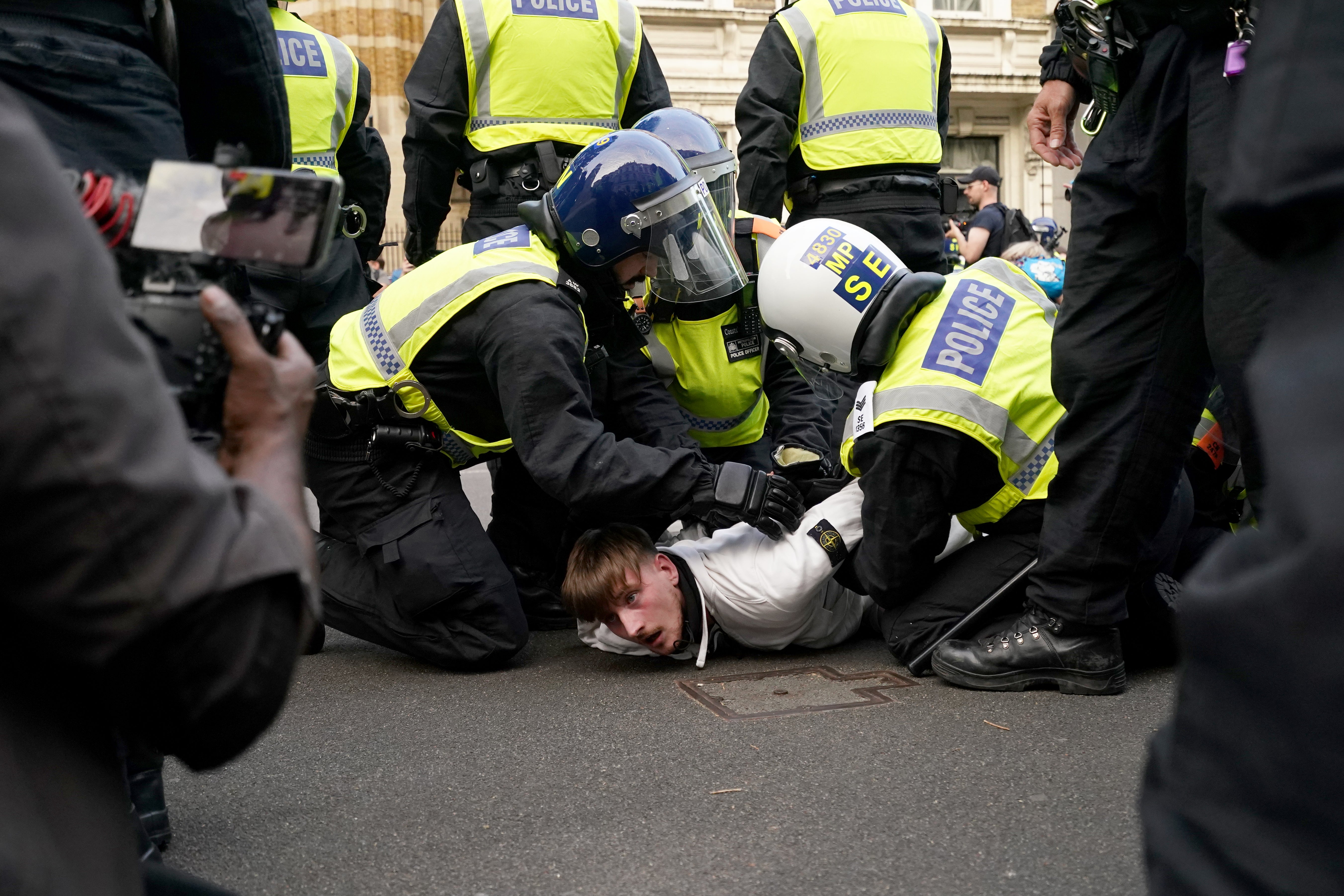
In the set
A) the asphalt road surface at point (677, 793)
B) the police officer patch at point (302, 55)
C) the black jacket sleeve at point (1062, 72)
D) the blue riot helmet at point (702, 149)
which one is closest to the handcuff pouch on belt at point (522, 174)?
the police officer patch at point (302, 55)

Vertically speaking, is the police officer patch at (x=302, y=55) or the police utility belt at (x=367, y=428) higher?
the police officer patch at (x=302, y=55)

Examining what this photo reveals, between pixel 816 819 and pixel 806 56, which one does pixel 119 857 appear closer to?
pixel 816 819

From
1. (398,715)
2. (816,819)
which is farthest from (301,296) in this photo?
(816,819)

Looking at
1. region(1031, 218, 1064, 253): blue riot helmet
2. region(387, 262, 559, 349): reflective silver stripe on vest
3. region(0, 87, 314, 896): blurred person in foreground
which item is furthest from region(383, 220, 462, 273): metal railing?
region(0, 87, 314, 896): blurred person in foreground

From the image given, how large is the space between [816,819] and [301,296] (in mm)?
2599

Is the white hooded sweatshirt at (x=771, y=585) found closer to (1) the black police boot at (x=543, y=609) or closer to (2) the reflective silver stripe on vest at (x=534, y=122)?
(1) the black police boot at (x=543, y=609)

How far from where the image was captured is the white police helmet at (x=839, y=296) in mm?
2873

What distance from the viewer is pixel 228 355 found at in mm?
958

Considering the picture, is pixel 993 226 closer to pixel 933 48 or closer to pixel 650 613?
pixel 933 48

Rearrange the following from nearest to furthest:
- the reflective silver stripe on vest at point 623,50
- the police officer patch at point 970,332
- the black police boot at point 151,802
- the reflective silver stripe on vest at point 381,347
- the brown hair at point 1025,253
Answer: the black police boot at point 151,802
the police officer patch at point 970,332
the reflective silver stripe on vest at point 381,347
the reflective silver stripe on vest at point 623,50
the brown hair at point 1025,253

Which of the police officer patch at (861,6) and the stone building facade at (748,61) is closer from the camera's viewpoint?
the police officer patch at (861,6)

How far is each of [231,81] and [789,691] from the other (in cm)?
167

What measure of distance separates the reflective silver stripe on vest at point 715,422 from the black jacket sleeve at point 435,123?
1263 mm

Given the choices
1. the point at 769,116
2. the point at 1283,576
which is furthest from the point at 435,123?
the point at 1283,576
